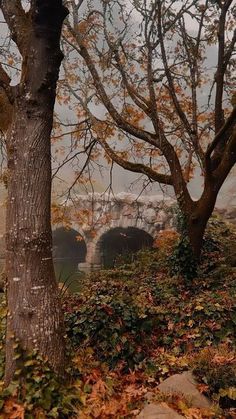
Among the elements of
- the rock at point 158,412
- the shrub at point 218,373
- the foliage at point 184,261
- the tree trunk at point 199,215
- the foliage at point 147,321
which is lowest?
the rock at point 158,412

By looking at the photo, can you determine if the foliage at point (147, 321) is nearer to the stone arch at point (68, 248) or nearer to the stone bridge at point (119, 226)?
the stone bridge at point (119, 226)

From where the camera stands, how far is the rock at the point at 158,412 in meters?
3.41

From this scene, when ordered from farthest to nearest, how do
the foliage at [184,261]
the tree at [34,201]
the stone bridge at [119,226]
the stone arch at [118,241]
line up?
1. the stone arch at [118,241]
2. the stone bridge at [119,226]
3. the foliage at [184,261]
4. the tree at [34,201]

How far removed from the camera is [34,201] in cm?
399

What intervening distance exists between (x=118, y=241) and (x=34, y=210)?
1207 inches

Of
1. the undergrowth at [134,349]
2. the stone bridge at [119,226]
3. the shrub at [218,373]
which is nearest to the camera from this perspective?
the undergrowth at [134,349]

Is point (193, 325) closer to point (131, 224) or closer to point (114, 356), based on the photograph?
point (114, 356)

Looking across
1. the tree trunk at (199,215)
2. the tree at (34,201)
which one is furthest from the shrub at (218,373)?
the tree trunk at (199,215)

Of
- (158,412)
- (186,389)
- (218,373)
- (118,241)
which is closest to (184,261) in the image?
(218,373)

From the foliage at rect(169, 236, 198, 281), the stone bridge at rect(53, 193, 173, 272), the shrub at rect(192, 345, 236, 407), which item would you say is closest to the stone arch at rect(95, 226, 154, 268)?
the stone bridge at rect(53, 193, 173, 272)

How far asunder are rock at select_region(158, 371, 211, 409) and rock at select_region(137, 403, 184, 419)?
328 mm

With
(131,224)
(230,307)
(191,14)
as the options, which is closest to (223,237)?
(230,307)

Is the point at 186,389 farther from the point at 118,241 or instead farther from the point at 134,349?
the point at 118,241

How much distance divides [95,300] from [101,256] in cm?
2711
